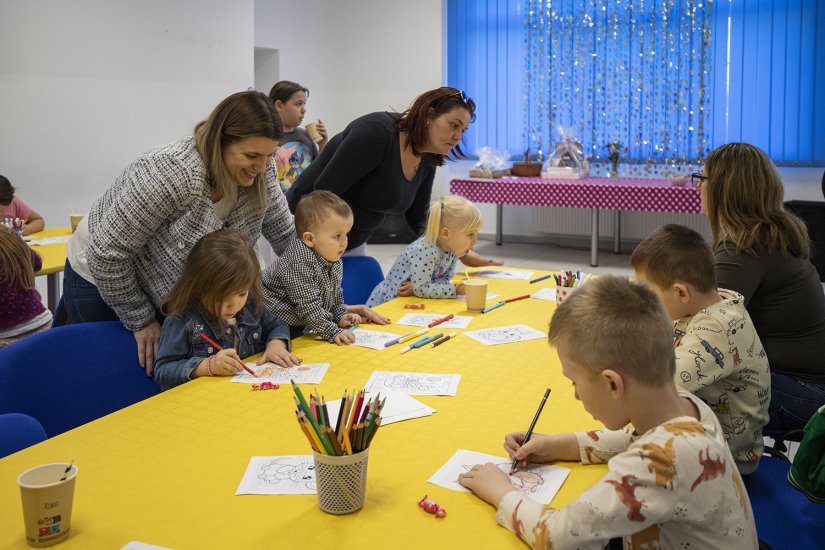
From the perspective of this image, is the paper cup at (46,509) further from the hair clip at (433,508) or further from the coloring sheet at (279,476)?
the hair clip at (433,508)

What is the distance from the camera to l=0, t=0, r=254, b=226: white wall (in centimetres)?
566

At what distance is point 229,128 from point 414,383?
0.86 metres

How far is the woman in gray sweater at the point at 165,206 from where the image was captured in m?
2.15

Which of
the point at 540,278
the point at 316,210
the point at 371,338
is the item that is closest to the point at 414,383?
the point at 371,338

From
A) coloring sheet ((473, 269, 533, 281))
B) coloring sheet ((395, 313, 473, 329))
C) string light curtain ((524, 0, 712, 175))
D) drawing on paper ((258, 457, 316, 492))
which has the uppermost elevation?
string light curtain ((524, 0, 712, 175))

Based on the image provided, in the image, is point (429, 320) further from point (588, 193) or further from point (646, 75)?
point (646, 75)

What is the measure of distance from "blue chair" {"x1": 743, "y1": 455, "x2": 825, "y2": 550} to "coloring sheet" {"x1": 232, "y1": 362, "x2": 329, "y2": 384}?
1.07m

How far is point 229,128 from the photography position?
221 centimetres

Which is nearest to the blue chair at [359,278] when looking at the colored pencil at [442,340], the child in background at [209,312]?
the colored pencil at [442,340]

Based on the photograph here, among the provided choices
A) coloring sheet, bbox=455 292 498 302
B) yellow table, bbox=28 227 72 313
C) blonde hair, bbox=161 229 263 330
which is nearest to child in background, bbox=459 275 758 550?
blonde hair, bbox=161 229 263 330

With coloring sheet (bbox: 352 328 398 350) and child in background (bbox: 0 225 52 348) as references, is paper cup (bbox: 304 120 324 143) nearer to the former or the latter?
child in background (bbox: 0 225 52 348)

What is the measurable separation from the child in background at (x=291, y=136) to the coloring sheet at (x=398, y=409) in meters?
4.07

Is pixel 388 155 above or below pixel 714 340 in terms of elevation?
above

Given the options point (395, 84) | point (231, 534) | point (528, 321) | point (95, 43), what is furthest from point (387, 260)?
point (231, 534)
